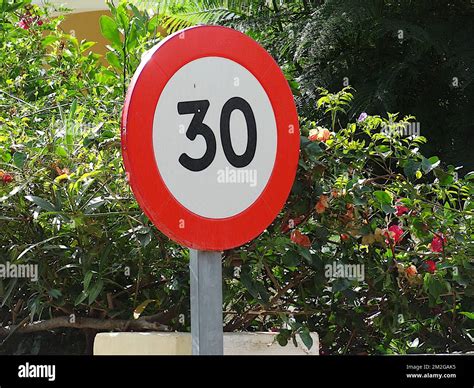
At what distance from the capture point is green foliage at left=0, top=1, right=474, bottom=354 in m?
1.96

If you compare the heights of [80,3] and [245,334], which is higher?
[80,3]

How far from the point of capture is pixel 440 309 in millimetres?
2137

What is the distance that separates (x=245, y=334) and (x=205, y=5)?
12.5ft

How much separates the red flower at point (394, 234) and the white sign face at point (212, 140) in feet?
2.26

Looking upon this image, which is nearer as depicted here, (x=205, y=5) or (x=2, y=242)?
(x=2, y=242)

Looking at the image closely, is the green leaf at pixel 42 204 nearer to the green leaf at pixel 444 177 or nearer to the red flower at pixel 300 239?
the red flower at pixel 300 239

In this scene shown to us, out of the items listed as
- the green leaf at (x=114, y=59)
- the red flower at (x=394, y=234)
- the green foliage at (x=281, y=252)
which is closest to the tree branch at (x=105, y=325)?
the green foliage at (x=281, y=252)

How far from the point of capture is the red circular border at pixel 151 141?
131 centimetres

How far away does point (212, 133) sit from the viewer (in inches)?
53.8

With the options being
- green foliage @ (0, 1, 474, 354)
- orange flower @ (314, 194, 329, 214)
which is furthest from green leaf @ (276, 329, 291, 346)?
orange flower @ (314, 194, 329, 214)

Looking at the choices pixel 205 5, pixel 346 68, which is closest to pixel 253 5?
pixel 205 5

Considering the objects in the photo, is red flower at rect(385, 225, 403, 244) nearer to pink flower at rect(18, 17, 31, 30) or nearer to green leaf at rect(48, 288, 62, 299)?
green leaf at rect(48, 288, 62, 299)

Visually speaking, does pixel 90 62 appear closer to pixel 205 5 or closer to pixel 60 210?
pixel 60 210

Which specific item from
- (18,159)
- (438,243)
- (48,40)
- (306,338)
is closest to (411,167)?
(438,243)
